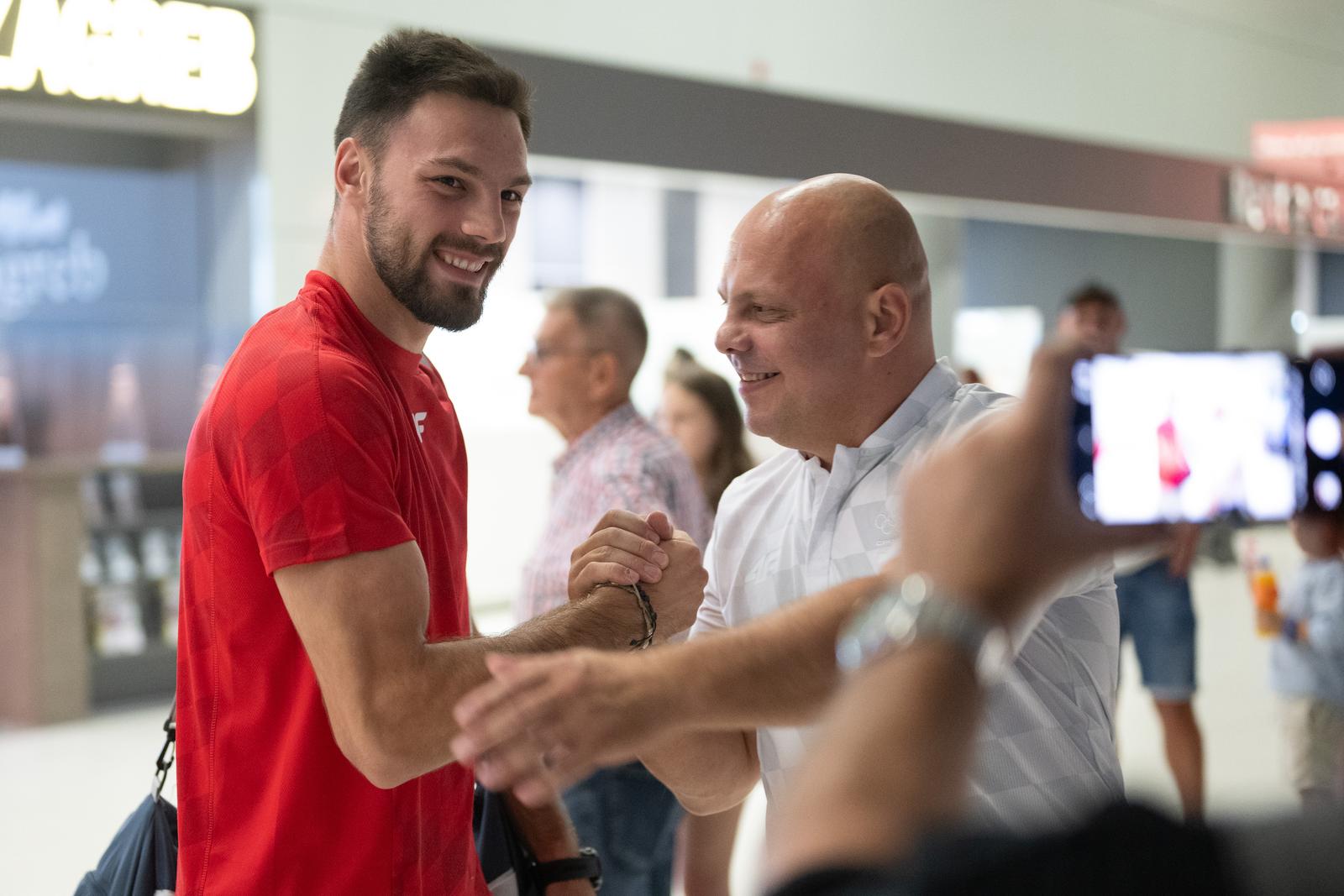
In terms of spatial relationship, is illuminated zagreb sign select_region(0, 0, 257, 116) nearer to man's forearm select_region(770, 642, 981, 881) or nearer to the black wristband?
the black wristband

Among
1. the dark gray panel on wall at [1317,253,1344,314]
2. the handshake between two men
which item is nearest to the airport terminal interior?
the handshake between two men

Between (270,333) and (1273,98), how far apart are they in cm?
1378

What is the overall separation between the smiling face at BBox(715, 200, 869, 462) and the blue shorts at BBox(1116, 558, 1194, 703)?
321 cm

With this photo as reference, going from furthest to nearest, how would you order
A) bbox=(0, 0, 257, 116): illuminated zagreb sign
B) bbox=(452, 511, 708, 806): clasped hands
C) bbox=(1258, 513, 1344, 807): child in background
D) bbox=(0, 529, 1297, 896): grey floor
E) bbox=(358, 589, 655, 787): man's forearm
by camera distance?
bbox=(0, 0, 257, 116): illuminated zagreb sign, bbox=(0, 529, 1297, 896): grey floor, bbox=(1258, 513, 1344, 807): child in background, bbox=(358, 589, 655, 787): man's forearm, bbox=(452, 511, 708, 806): clasped hands

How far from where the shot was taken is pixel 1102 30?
1102 cm

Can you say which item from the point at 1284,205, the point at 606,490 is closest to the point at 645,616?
the point at 606,490

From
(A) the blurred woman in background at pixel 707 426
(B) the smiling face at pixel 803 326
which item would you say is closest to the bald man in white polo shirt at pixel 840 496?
(B) the smiling face at pixel 803 326

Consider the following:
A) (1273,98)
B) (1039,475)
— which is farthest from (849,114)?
(1039,475)

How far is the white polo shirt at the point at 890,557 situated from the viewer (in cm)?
151

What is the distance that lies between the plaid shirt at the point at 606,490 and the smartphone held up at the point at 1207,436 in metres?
2.15

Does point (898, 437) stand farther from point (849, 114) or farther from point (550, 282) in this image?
point (550, 282)

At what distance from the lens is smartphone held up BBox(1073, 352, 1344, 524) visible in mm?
964

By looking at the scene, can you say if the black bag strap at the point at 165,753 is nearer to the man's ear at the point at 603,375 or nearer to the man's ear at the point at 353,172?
the man's ear at the point at 353,172

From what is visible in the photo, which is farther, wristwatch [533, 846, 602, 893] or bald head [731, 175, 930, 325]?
wristwatch [533, 846, 602, 893]
